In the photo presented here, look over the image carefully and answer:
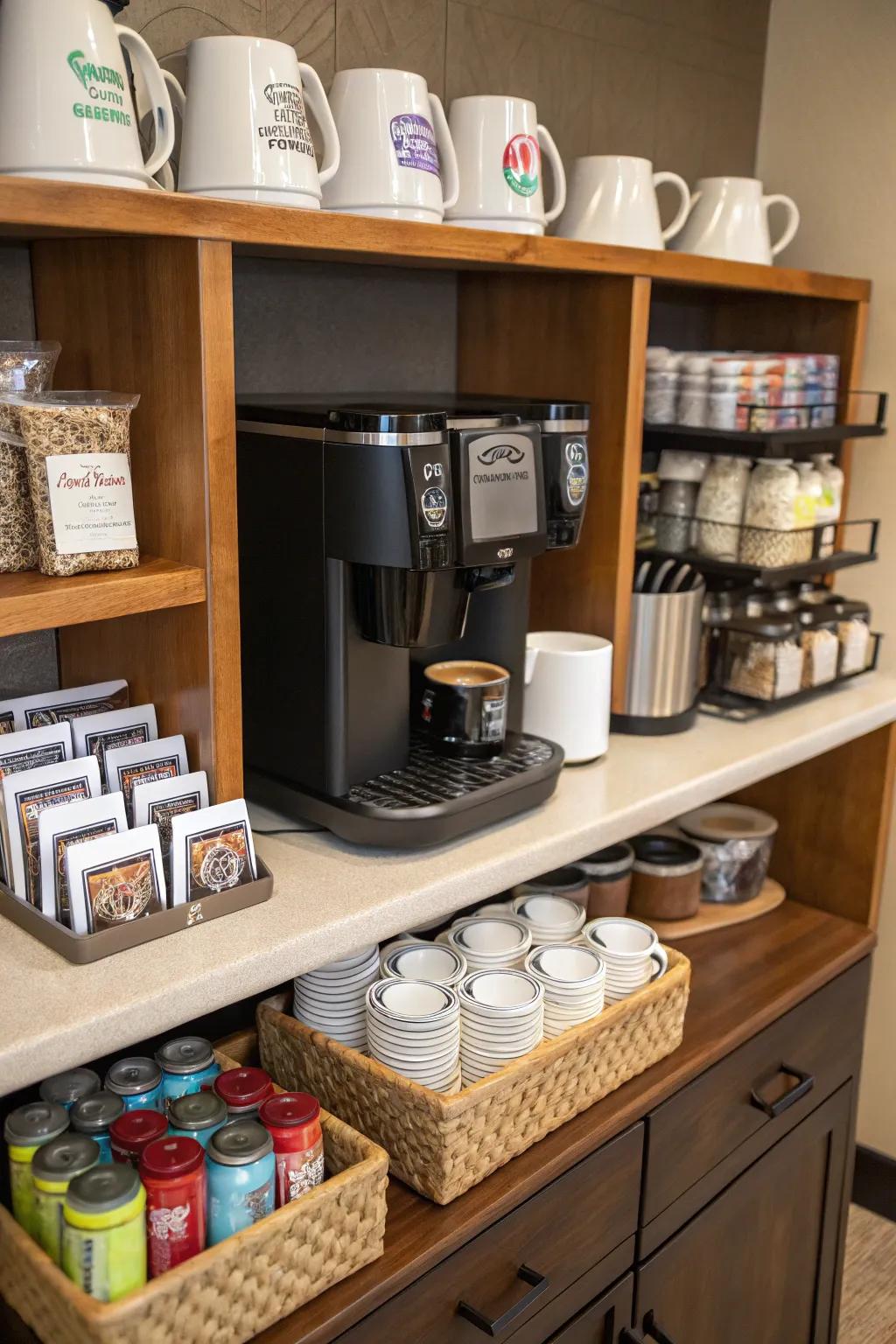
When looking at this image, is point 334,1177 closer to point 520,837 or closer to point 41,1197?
point 41,1197

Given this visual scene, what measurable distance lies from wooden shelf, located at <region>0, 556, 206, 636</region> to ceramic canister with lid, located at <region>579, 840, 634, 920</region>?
31.2 inches

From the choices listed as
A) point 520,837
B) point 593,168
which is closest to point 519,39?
point 593,168

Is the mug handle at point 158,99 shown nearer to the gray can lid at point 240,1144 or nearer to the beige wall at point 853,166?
the gray can lid at point 240,1144

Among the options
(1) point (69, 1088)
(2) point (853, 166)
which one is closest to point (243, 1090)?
(1) point (69, 1088)

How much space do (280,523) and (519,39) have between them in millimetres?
953

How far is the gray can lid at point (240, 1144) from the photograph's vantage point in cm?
102

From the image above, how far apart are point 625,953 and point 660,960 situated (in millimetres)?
85

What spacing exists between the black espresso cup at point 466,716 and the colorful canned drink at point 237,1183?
52cm

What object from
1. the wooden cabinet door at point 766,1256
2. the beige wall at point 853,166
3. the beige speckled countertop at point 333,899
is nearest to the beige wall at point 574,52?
the beige wall at point 853,166

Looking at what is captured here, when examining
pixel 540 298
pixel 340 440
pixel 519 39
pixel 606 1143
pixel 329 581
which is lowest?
pixel 606 1143

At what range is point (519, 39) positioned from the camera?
5.75 ft

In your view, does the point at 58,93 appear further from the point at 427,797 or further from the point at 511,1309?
the point at 511,1309

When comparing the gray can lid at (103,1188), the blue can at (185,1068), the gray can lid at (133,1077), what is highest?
the gray can lid at (103,1188)

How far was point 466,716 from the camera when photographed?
1398mm
